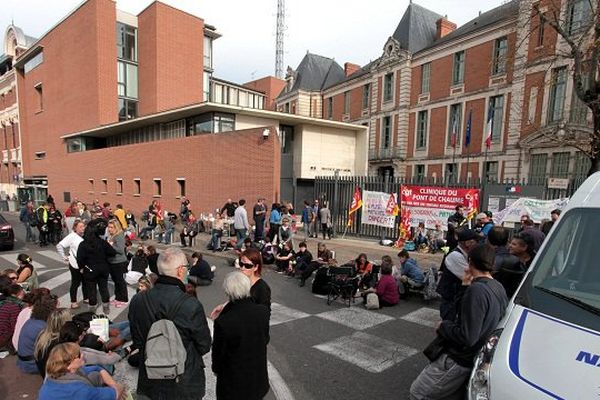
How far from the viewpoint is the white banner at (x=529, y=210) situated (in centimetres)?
1089

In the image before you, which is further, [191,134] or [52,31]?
[52,31]

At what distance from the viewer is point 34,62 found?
3969cm

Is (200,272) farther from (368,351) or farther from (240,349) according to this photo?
(240,349)

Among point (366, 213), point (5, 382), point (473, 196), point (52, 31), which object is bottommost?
point (5, 382)

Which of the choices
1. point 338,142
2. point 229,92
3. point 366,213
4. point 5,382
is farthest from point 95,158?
point 5,382

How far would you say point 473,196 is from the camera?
12.0 m

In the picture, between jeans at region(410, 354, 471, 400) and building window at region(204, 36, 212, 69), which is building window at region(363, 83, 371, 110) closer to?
building window at region(204, 36, 212, 69)

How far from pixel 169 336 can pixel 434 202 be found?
1204 centimetres

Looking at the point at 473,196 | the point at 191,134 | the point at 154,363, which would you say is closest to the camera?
the point at 154,363

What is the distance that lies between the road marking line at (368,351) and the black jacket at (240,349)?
2351mm

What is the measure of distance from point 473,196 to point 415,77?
26181 mm

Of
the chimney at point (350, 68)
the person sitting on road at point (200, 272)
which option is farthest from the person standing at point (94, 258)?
the chimney at point (350, 68)

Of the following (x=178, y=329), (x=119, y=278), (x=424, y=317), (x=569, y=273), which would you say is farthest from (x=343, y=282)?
(x=178, y=329)

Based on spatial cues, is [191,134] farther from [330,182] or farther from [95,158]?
[95,158]
